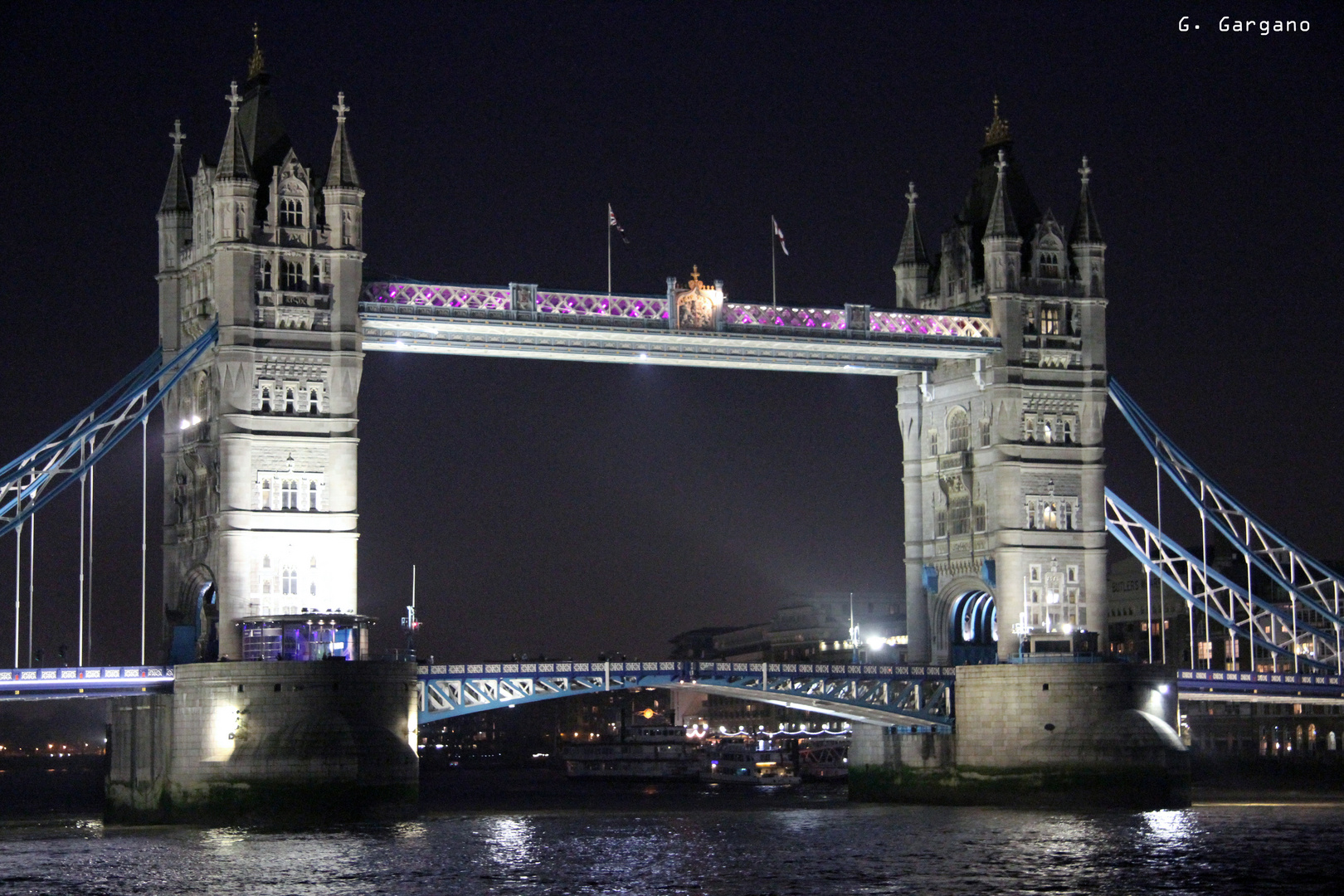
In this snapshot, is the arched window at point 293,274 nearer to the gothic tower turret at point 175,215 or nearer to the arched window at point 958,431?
the gothic tower turret at point 175,215

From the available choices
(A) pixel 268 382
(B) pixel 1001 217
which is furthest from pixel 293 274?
(B) pixel 1001 217

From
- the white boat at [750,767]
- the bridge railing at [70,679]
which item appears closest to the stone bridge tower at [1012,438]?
the bridge railing at [70,679]

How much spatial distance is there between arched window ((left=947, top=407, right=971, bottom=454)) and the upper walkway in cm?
304

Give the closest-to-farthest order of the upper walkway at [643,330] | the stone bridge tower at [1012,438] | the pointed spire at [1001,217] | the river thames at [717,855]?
the river thames at [717,855] < the upper walkway at [643,330] < the stone bridge tower at [1012,438] < the pointed spire at [1001,217]

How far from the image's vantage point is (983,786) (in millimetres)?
92875

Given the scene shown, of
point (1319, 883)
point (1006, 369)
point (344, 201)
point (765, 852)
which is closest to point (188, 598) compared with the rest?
point (344, 201)

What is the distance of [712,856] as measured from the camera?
240ft

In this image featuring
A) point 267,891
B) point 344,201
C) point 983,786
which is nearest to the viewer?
point 267,891

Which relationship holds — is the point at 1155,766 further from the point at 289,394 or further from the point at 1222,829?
the point at 289,394

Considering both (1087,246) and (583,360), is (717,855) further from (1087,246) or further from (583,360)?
(1087,246)

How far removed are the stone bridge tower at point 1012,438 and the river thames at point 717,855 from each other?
11.0m

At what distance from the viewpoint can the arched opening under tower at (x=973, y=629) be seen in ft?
329

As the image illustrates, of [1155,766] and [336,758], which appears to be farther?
[1155,766]

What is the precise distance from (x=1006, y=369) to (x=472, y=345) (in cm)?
2199
